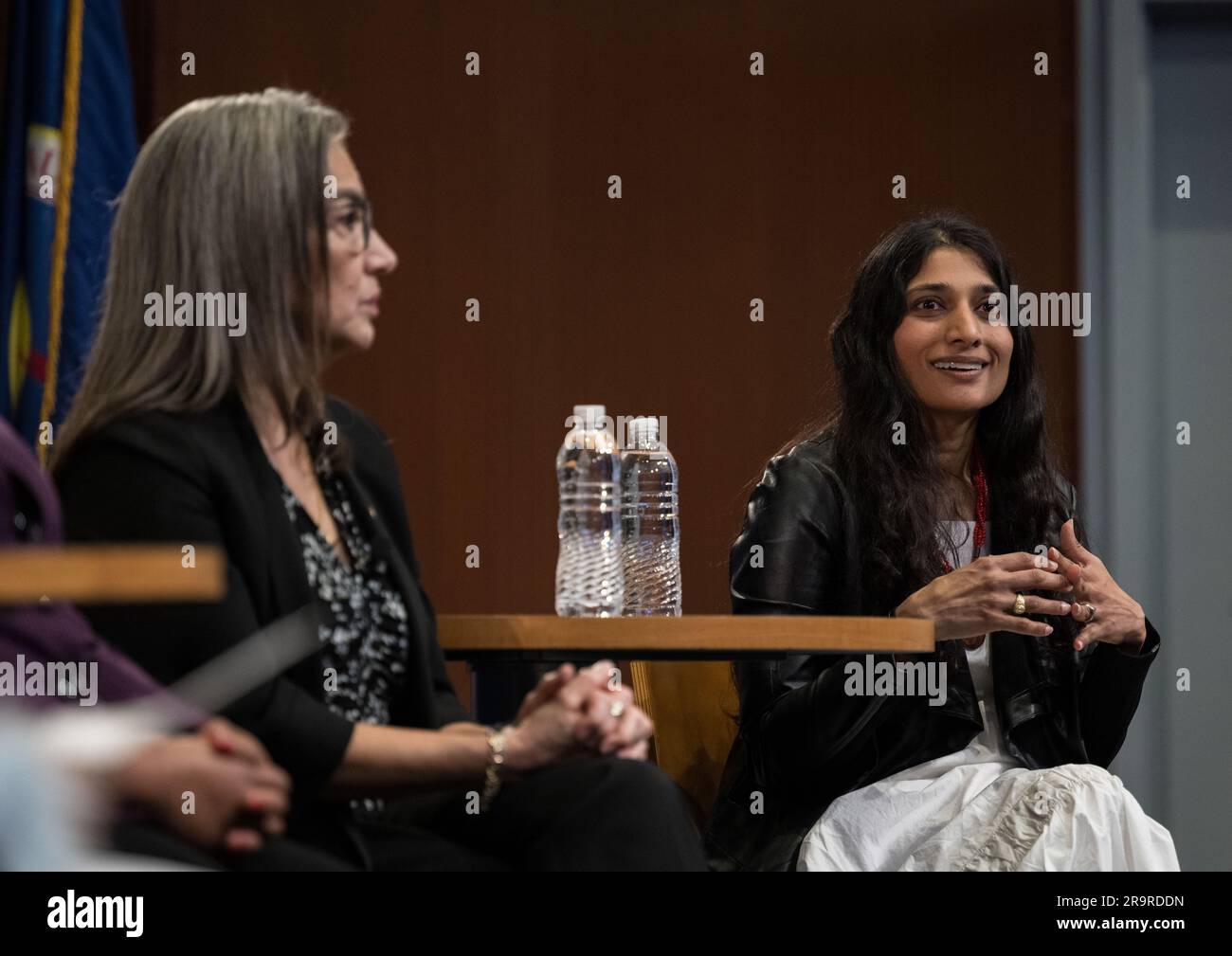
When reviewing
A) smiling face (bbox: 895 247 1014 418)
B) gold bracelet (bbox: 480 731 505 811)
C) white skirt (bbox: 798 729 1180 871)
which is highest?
smiling face (bbox: 895 247 1014 418)

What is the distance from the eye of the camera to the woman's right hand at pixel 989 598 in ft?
7.11

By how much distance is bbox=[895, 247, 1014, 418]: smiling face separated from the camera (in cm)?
267

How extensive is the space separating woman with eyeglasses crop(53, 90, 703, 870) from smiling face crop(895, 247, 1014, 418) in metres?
1.14

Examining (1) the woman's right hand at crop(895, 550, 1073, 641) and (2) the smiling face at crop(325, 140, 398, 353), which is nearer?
(2) the smiling face at crop(325, 140, 398, 353)

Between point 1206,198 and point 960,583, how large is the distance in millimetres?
2283

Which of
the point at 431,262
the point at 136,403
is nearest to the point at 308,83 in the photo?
the point at 431,262

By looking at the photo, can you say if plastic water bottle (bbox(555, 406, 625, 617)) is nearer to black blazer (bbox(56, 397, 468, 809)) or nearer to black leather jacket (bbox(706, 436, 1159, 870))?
black leather jacket (bbox(706, 436, 1159, 870))

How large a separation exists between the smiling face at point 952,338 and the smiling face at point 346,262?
1149 millimetres

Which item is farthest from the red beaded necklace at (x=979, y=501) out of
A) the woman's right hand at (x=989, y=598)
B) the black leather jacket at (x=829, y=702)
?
the woman's right hand at (x=989, y=598)

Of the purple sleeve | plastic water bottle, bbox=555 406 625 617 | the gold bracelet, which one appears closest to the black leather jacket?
plastic water bottle, bbox=555 406 625 617

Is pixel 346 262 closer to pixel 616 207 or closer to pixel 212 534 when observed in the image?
pixel 212 534

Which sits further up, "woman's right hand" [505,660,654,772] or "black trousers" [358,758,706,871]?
"woman's right hand" [505,660,654,772]

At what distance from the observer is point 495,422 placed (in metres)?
4.05
